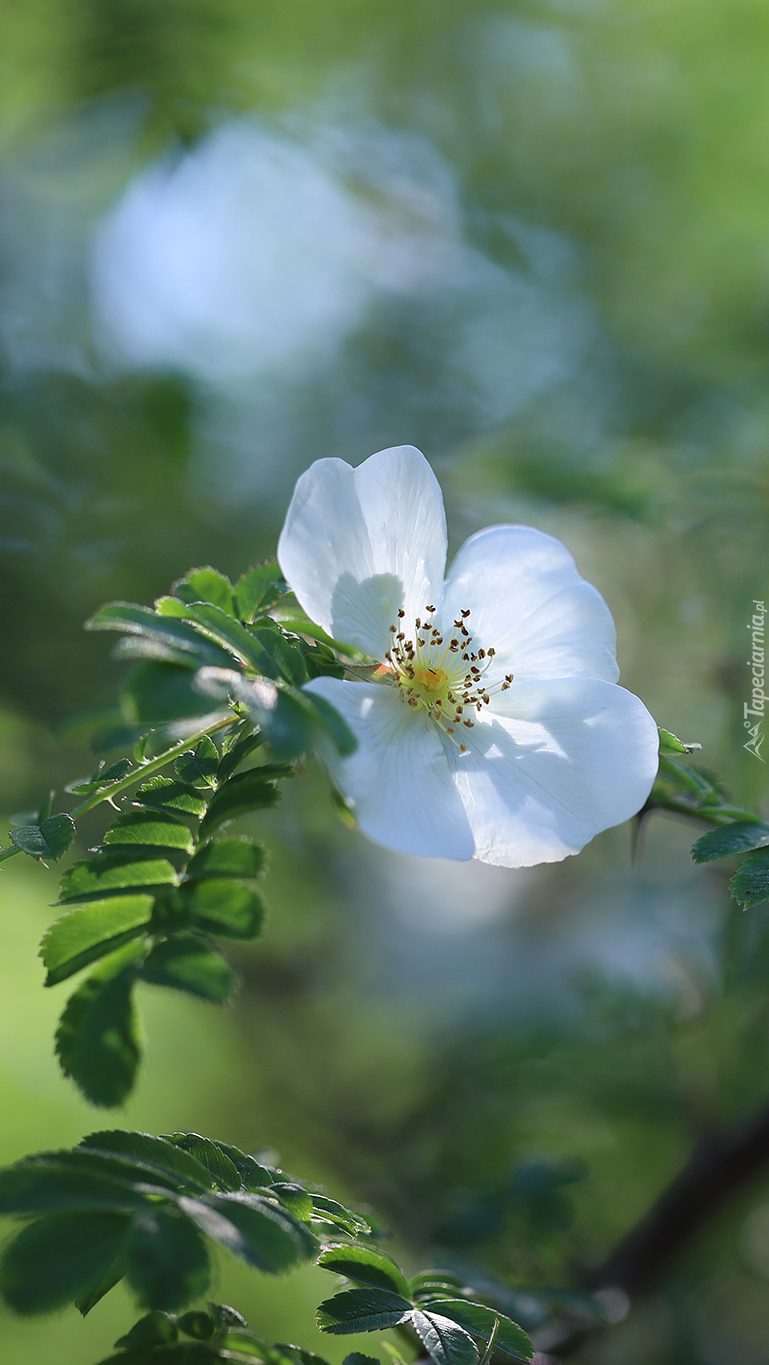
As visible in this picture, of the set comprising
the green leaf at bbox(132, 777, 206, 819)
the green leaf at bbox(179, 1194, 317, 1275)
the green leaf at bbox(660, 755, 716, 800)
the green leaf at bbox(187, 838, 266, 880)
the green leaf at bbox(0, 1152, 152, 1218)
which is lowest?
the green leaf at bbox(179, 1194, 317, 1275)

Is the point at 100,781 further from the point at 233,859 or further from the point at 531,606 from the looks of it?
the point at 531,606

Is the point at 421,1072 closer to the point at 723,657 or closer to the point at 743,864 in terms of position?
the point at 723,657

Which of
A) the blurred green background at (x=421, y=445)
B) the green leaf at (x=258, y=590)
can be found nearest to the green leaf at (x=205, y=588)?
the green leaf at (x=258, y=590)

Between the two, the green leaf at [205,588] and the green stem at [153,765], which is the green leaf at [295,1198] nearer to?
the green stem at [153,765]

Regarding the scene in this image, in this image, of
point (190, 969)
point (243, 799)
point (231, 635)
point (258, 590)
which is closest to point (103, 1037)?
point (190, 969)

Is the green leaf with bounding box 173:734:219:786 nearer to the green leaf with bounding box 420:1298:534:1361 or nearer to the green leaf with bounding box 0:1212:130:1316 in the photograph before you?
the green leaf with bounding box 0:1212:130:1316

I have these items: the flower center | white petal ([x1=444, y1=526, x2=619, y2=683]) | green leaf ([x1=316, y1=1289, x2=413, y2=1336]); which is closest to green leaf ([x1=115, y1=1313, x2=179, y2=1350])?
green leaf ([x1=316, y1=1289, x2=413, y2=1336])
